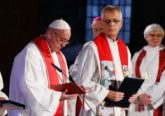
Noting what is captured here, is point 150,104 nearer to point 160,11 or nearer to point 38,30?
point 38,30

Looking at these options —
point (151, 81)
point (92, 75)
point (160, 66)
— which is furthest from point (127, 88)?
point (160, 66)

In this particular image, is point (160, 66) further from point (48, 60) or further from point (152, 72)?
point (48, 60)

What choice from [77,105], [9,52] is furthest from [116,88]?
[9,52]

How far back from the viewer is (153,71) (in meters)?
8.05

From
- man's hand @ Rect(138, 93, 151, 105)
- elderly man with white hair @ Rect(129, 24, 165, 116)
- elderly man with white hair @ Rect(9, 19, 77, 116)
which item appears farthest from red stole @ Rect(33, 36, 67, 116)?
elderly man with white hair @ Rect(129, 24, 165, 116)

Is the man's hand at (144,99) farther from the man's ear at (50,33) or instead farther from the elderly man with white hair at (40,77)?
the man's ear at (50,33)

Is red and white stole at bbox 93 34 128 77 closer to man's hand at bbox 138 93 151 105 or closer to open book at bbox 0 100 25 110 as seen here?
man's hand at bbox 138 93 151 105

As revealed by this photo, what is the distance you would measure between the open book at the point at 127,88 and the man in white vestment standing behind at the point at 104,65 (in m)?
0.06

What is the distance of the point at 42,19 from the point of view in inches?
470

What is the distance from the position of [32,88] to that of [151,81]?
2638 millimetres

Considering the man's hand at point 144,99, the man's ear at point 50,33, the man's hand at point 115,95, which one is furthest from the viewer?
the man's hand at point 144,99

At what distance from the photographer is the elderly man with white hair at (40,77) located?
5742 mm

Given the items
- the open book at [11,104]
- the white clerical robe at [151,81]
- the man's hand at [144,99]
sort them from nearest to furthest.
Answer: the open book at [11,104]
the man's hand at [144,99]
the white clerical robe at [151,81]

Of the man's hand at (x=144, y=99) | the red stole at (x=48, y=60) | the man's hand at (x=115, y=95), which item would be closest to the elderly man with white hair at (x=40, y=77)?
the red stole at (x=48, y=60)
